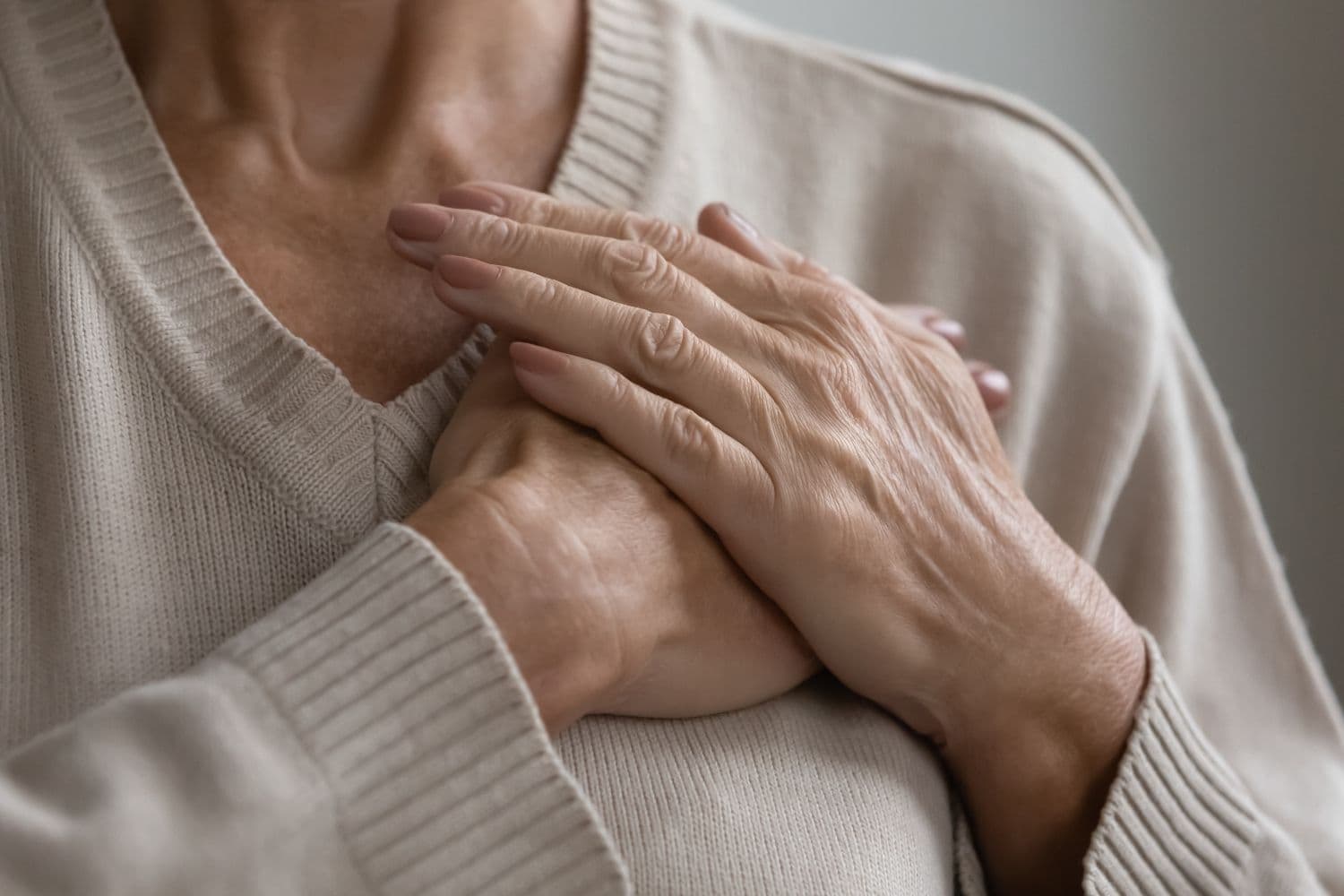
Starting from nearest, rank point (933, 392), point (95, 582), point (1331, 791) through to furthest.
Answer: point (95, 582) → point (933, 392) → point (1331, 791)

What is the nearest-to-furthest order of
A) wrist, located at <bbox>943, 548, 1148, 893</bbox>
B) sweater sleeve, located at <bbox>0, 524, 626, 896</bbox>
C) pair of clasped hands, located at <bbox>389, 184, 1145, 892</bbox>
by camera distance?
1. sweater sleeve, located at <bbox>0, 524, 626, 896</bbox>
2. pair of clasped hands, located at <bbox>389, 184, 1145, 892</bbox>
3. wrist, located at <bbox>943, 548, 1148, 893</bbox>

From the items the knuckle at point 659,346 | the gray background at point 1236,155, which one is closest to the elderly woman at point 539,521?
the knuckle at point 659,346

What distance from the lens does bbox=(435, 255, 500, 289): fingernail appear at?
700 mm

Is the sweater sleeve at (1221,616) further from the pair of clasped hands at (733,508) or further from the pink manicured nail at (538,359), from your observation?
the pink manicured nail at (538,359)

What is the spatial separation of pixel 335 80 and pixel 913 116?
43 cm

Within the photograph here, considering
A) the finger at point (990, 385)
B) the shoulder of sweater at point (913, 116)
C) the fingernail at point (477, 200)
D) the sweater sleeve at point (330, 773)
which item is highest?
the shoulder of sweater at point (913, 116)

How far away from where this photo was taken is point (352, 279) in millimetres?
818

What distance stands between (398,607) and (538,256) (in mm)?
228

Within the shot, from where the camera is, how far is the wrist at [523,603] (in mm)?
599

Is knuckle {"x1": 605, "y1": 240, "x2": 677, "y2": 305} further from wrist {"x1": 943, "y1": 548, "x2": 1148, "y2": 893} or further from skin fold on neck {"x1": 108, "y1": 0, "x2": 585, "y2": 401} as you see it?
wrist {"x1": 943, "y1": 548, "x2": 1148, "y2": 893}

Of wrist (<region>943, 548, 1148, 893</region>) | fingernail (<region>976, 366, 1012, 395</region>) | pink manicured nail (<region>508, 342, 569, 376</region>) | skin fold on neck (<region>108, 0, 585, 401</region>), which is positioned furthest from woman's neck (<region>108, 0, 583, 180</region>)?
wrist (<region>943, 548, 1148, 893</region>)

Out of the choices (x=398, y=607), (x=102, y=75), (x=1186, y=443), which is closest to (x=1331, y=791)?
(x=1186, y=443)

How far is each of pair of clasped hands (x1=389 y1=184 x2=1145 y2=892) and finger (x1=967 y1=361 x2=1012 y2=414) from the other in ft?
0.28

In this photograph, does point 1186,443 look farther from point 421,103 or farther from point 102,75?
point 102,75
